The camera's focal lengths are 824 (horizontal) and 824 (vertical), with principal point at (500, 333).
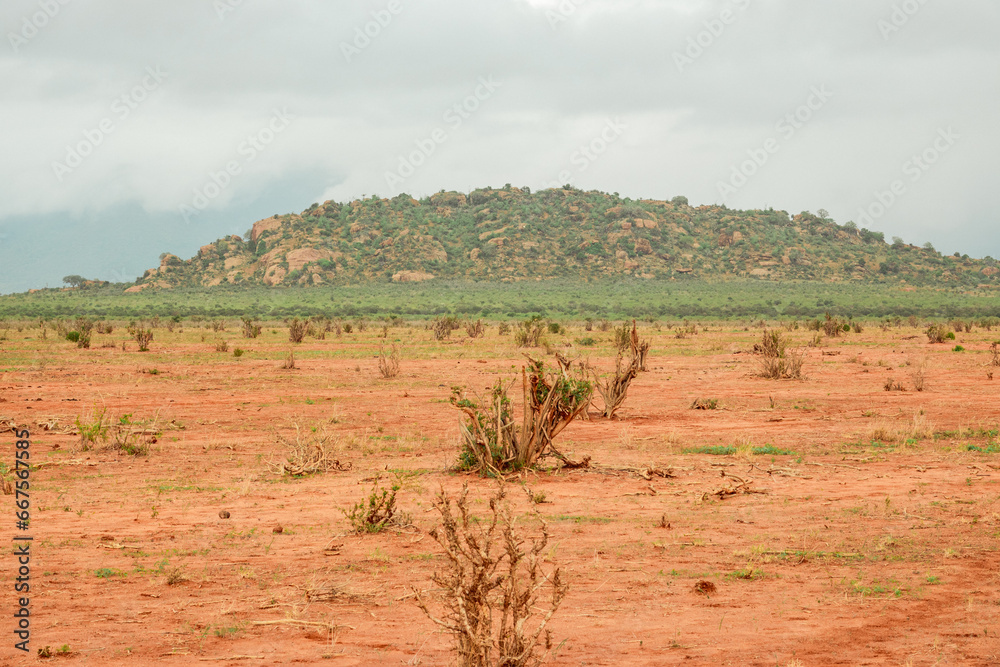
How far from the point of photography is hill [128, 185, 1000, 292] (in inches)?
3418

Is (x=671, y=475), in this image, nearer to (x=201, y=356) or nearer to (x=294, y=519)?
(x=294, y=519)

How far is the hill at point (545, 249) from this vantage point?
86812mm

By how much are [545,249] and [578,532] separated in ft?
278

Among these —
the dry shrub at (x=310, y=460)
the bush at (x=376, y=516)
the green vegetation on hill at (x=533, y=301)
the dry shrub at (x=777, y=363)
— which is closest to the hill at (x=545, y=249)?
the green vegetation on hill at (x=533, y=301)

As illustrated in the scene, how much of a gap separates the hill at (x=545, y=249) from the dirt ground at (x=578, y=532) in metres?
70.6

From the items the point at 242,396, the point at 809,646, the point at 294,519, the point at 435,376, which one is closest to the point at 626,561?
the point at 809,646

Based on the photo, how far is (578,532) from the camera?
7828 mm

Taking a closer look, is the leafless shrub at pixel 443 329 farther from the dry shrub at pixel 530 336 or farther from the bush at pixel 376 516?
the bush at pixel 376 516

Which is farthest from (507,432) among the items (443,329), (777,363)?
(443,329)

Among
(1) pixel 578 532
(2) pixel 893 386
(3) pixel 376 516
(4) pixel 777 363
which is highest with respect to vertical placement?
(4) pixel 777 363

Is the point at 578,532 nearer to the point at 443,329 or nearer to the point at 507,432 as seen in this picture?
the point at 507,432

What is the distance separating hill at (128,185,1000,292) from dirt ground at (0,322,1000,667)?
70.6 m

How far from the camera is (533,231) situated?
9594 cm

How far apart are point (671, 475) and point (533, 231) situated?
86852 millimetres
